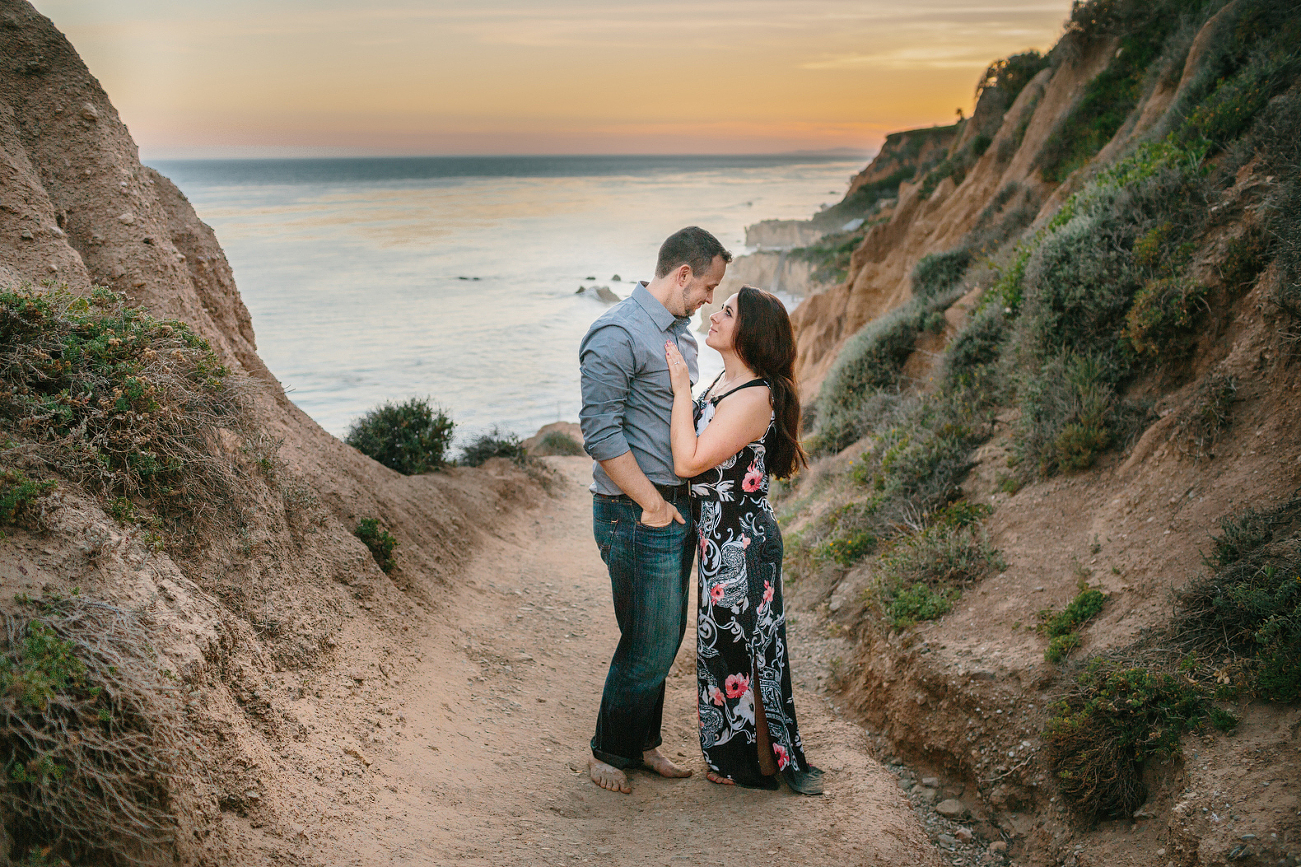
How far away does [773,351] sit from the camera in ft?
→ 12.0

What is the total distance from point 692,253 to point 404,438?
7.31 m

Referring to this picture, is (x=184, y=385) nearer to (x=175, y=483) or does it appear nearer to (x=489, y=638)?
(x=175, y=483)

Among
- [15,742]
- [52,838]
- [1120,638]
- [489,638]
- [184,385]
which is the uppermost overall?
[184,385]

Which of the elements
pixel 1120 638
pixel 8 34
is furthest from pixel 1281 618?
pixel 8 34

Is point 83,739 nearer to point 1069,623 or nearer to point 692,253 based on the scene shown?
point 692,253

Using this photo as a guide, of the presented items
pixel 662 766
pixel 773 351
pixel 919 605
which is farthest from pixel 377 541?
pixel 919 605

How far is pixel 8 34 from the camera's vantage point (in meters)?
5.03

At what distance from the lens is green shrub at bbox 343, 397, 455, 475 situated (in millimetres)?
9719

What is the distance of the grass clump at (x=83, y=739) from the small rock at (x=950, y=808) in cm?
361

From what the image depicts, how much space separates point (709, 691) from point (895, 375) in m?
6.77

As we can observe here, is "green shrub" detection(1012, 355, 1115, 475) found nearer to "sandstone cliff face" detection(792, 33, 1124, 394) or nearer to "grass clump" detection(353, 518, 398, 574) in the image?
"grass clump" detection(353, 518, 398, 574)

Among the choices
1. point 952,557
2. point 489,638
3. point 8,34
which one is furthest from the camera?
point 489,638

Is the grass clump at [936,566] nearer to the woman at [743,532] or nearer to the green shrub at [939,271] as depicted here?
the woman at [743,532]

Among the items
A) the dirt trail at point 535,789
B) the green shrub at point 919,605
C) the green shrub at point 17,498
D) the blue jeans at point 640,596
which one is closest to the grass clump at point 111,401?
the green shrub at point 17,498
